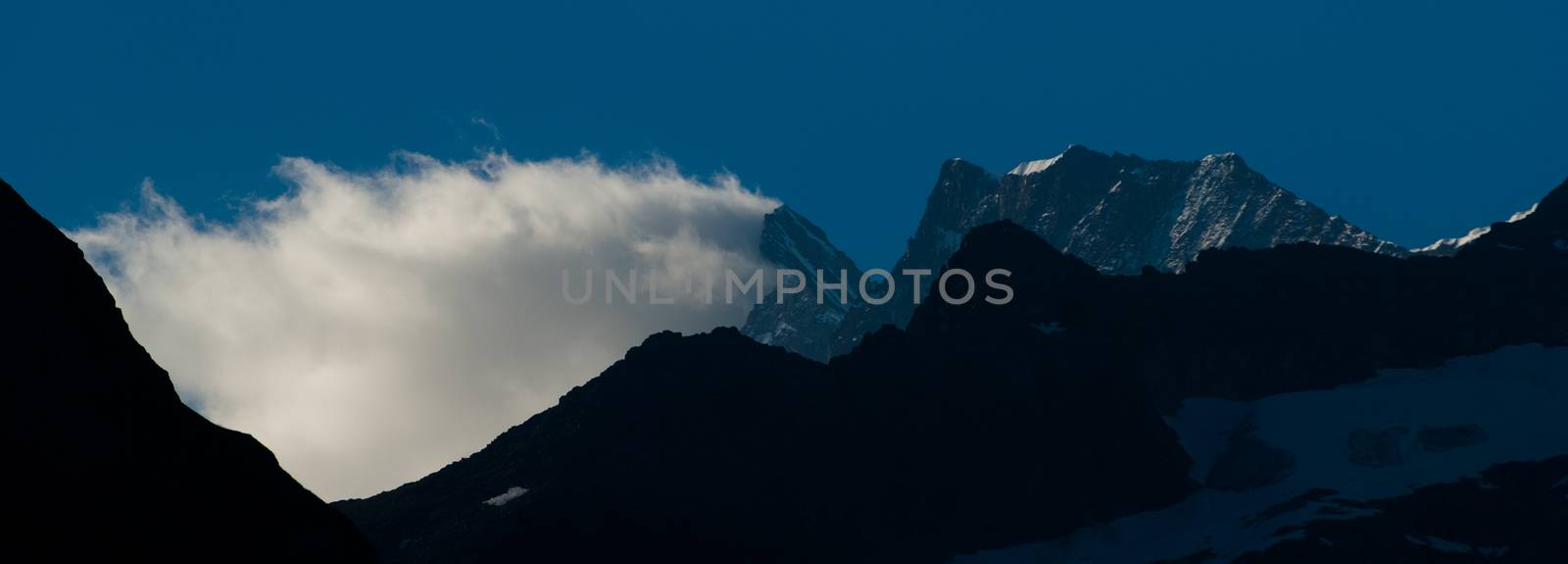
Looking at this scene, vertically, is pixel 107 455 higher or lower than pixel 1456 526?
lower

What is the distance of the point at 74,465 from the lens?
45.4m

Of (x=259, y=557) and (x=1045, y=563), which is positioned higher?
(x=1045, y=563)

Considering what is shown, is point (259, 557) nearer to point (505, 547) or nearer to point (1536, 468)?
point (505, 547)

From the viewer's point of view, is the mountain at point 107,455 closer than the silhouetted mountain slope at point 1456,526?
Yes

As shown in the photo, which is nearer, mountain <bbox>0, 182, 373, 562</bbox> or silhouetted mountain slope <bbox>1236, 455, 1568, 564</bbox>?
mountain <bbox>0, 182, 373, 562</bbox>

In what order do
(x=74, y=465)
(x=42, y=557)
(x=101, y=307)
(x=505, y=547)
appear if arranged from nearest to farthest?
(x=42, y=557) < (x=74, y=465) < (x=101, y=307) < (x=505, y=547)

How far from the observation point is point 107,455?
154ft

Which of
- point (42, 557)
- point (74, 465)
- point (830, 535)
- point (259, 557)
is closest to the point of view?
point (42, 557)

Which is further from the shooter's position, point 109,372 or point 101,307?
point 101,307

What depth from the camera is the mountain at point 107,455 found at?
44.2 meters

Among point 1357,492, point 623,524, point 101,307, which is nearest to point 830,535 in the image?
point 623,524

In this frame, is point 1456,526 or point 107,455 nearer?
point 107,455

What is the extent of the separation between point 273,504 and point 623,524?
14098cm

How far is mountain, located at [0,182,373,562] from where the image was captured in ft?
145
